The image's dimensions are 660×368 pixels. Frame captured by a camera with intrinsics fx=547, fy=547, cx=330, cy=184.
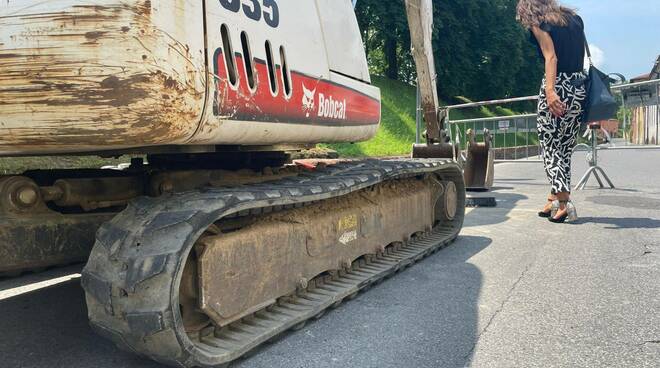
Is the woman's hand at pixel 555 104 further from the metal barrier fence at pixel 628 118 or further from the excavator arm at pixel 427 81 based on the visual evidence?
the metal barrier fence at pixel 628 118

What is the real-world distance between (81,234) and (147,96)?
1.14m

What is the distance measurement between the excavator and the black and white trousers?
9.22 ft

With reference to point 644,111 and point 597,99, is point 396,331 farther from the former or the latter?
point 644,111

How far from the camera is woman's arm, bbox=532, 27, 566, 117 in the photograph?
5.51 metres

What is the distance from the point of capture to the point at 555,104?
559cm

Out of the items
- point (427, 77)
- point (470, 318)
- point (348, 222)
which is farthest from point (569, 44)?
point (470, 318)

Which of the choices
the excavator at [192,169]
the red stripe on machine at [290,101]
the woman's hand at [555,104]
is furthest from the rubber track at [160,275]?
the woman's hand at [555,104]

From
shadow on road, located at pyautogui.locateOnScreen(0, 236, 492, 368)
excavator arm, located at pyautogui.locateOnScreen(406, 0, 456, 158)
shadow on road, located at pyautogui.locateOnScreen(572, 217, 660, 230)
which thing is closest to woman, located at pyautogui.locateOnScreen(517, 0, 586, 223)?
shadow on road, located at pyautogui.locateOnScreen(572, 217, 660, 230)

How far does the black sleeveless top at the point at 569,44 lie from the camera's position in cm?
560

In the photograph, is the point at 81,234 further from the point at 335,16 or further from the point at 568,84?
the point at 568,84

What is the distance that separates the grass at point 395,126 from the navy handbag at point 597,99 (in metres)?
7.97

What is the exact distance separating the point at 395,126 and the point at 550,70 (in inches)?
673

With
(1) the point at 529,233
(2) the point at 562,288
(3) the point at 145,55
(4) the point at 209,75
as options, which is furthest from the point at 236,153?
(1) the point at 529,233

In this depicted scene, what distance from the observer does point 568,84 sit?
18.7 feet
